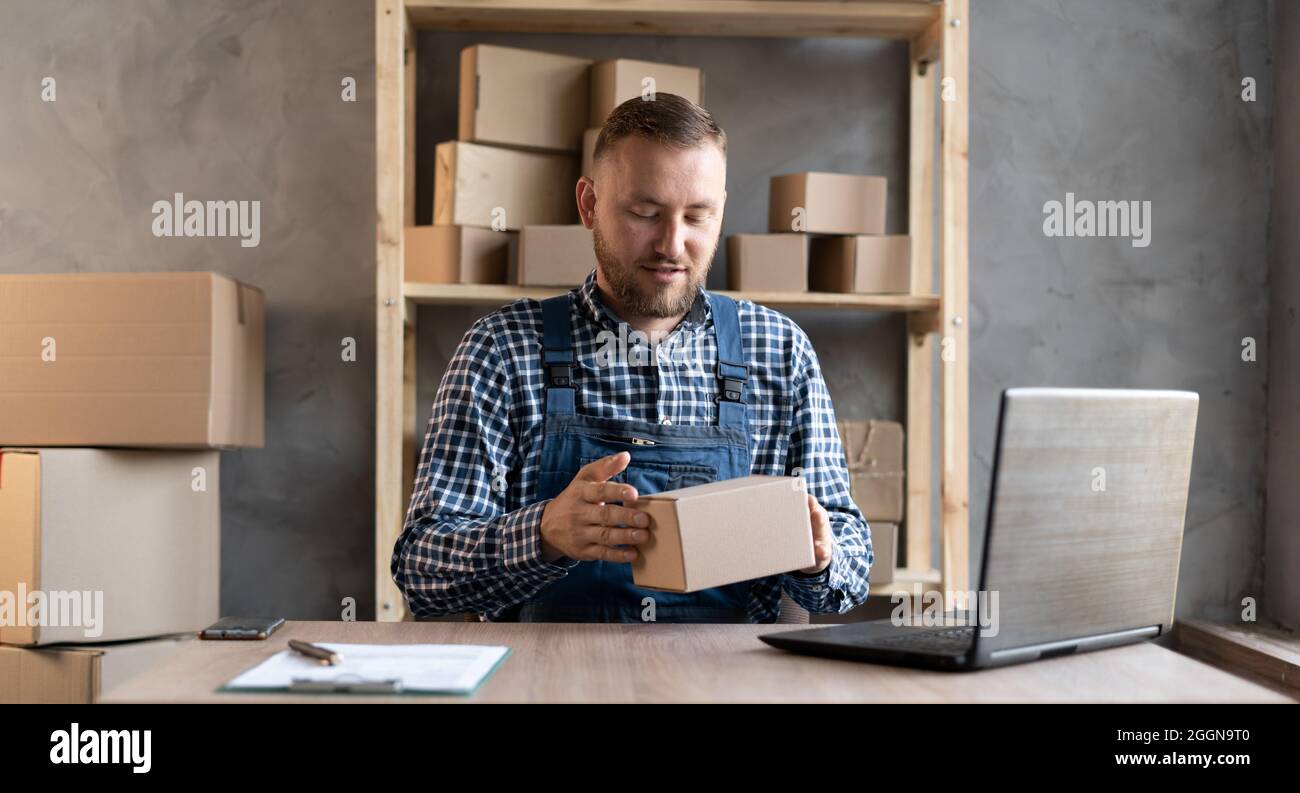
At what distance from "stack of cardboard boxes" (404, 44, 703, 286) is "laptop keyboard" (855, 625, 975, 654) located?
134 centimetres

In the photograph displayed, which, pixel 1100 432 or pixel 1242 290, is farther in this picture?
pixel 1242 290

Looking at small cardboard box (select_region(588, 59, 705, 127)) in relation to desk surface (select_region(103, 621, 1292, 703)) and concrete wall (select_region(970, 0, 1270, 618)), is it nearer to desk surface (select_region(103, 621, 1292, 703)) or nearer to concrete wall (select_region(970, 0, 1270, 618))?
concrete wall (select_region(970, 0, 1270, 618))

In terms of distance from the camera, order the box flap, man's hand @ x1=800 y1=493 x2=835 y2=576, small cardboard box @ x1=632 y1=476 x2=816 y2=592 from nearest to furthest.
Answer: small cardboard box @ x1=632 y1=476 x2=816 y2=592 < man's hand @ x1=800 y1=493 x2=835 y2=576 < the box flap

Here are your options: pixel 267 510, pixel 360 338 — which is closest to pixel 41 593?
pixel 267 510

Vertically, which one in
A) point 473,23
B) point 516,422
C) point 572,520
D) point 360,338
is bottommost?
point 572,520

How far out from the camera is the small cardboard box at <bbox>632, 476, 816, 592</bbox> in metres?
1.21

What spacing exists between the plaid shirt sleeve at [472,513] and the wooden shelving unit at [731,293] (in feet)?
2.08

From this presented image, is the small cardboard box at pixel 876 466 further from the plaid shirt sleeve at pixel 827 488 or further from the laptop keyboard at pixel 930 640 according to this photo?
the laptop keyboard at pixel 930 640

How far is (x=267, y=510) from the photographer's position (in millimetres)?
2773

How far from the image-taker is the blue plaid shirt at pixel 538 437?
1.58 metres

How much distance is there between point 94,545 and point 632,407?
1188 millimetres

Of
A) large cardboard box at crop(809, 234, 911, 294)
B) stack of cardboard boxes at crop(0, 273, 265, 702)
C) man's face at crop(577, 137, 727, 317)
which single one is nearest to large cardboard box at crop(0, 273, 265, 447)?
stack of cardboard boxes at crop(0, 273, 265, 702)
